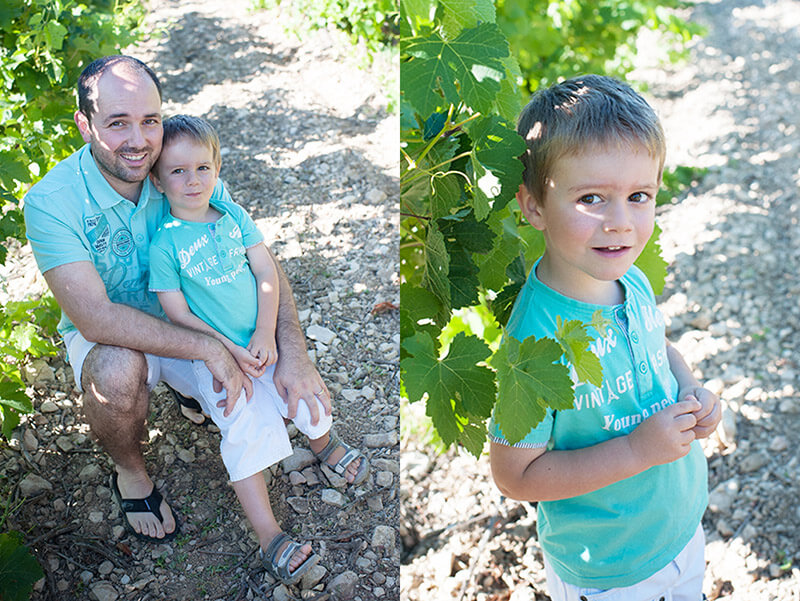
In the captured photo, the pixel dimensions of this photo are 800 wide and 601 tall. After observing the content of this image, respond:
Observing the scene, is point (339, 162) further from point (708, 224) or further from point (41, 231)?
point (41, 231)

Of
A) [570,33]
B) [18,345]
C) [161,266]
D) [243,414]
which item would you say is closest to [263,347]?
[243,414]

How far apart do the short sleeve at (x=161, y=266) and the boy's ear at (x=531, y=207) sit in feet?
3.19

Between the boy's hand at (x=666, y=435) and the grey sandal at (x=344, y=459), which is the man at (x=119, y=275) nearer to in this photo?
the grey sandal at (x=344, y=459)

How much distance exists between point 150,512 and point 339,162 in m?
2.56

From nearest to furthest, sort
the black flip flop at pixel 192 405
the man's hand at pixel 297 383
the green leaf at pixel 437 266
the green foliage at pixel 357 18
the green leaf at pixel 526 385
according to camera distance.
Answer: the green leaf at pixel 526 385, the green leaf at pixel 437 266, the man's hand at pixel 297 383, the black flip flop at pixel 192 405, the green foliage at pixel 357 18

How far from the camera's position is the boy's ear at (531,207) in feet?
4.77

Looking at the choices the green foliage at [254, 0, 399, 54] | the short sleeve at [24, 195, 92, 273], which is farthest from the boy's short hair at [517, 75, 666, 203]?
the green foliage at [254, 0, 399, 54]

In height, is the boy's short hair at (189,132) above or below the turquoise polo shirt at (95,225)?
above

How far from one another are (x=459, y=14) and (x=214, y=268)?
97 cm

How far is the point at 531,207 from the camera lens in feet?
4.84

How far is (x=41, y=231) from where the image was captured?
6.23 feet

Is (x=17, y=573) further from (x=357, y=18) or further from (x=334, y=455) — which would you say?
(x=357, y=18)

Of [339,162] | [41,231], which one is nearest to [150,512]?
[41,231]

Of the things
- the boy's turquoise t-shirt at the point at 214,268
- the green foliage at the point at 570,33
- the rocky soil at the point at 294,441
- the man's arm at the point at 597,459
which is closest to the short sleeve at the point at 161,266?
the boy's turquoise t-shirt at the point at 214,268
